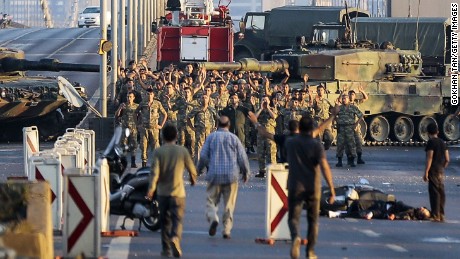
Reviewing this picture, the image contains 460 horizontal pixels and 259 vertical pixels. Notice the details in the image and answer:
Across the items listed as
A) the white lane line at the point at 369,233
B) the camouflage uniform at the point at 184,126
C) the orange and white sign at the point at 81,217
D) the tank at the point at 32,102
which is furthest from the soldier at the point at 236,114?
the orange and white sign at the point at 81,217

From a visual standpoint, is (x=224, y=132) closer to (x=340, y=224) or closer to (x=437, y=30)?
(x=340, y=224)

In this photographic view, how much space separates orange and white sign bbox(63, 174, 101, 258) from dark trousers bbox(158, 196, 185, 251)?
39.9 inches

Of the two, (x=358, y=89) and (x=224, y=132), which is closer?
(x=224, y=132)

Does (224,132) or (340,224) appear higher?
(224,132)

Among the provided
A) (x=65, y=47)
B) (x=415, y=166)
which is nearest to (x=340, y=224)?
(x=415, y=166)

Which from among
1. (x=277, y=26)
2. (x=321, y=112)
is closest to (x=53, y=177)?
(x=321, y=112)

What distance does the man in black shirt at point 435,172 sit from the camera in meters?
19.9

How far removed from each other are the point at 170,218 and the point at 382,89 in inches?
819

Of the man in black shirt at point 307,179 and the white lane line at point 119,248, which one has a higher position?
the man in black shirt at point 307,179

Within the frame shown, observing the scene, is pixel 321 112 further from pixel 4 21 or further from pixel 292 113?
pixel 4 21

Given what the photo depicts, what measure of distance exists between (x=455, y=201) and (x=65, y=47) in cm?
5230

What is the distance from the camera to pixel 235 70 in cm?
3728

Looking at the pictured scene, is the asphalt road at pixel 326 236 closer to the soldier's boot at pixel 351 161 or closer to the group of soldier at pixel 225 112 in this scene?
the group of soldier at pixel 225 112

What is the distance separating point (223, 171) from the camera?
55.5 feet
